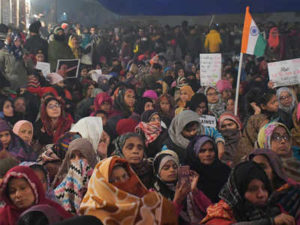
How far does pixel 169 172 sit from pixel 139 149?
0.49m

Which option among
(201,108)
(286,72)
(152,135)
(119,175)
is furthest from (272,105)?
(119,175)

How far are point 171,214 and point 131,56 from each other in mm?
A: 12710

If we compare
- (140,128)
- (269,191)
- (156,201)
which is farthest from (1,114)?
(269,191)

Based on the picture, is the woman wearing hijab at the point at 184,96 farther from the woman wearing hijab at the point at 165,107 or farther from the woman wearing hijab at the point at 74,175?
the woman wearing hijab at the point at 74,175

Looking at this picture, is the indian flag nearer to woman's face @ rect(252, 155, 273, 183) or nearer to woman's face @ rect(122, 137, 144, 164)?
woman's face @ rect(122, 137, 144, 164)

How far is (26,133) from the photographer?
6188 mm

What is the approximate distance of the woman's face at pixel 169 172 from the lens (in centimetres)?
421

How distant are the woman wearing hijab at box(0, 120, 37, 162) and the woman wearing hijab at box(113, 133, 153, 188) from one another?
1.35 meters

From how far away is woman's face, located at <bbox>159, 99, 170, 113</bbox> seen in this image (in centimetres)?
770

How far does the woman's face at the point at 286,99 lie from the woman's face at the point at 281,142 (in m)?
2.54

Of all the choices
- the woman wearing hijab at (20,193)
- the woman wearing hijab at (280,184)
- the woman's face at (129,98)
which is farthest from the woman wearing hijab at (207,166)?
the woman's face at (129,98)

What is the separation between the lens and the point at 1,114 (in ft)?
22.6

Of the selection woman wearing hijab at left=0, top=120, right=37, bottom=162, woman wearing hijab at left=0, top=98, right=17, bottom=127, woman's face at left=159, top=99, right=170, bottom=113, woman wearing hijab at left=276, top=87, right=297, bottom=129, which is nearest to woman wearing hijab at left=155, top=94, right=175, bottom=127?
woman's face at left=159, top=99, right=170, bottom=113

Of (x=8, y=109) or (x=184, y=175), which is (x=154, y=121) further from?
(x=184, y=175)
